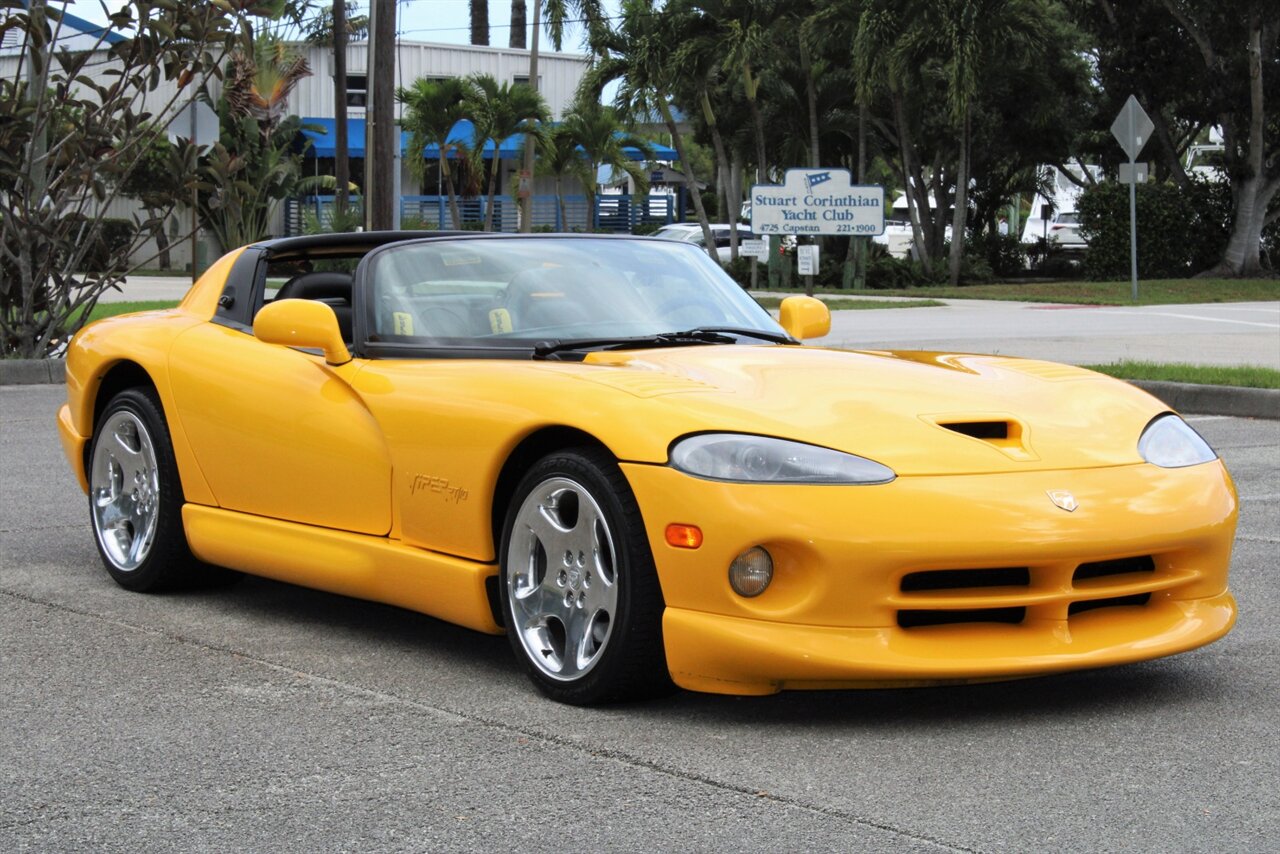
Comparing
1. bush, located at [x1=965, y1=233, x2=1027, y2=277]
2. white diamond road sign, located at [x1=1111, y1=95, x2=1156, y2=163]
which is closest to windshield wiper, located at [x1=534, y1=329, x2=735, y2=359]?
white diamond road sign, located at [x1=1111, y1=95, x2=1156, y2=163]

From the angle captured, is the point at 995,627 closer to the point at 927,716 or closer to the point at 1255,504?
the point at 927,716

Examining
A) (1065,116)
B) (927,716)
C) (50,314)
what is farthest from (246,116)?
(927,716)

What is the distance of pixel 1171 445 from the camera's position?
4.71 m

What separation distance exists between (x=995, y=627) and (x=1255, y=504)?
4091mm

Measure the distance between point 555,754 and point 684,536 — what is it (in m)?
0.58

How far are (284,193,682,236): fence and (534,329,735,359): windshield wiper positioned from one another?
37836 mm

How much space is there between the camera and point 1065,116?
40.5 m

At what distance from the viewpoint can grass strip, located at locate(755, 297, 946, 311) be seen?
88.3ft

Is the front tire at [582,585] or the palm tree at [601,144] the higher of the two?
the palm tree at [601,144]

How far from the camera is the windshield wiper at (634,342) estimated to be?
5012 millimetres

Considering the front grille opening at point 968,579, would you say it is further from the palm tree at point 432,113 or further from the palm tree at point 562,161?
the palm tree at point 562,161

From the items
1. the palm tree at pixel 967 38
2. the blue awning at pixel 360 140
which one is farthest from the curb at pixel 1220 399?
the blue awning at pixel 360 140

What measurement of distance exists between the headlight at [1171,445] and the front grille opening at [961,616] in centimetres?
60

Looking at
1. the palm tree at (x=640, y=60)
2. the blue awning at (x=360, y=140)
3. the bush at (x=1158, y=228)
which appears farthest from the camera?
the blue awning at (x=360, y=140)
